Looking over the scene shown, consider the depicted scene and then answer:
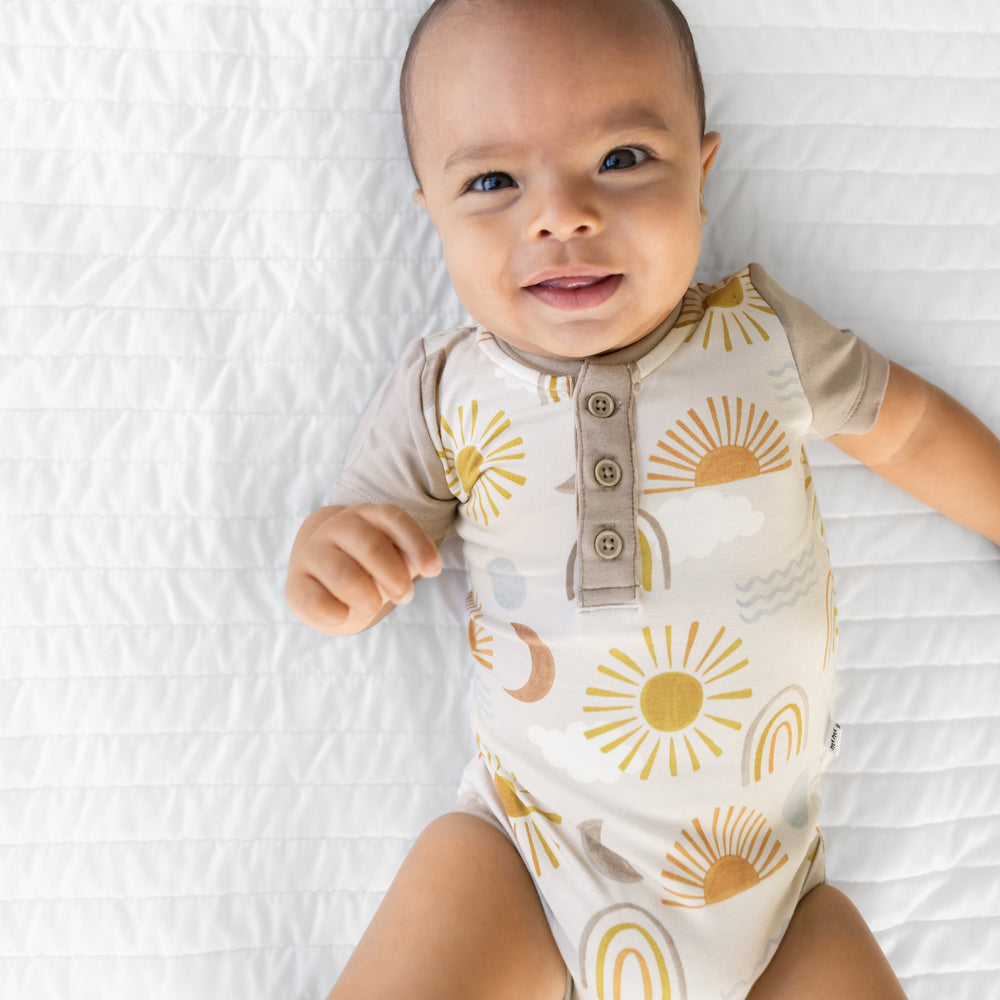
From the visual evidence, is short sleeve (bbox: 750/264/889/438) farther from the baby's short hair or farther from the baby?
the baby's short hair

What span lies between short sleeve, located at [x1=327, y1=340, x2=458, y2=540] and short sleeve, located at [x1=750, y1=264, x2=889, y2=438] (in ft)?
1.13

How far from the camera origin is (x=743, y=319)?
3.10 feet

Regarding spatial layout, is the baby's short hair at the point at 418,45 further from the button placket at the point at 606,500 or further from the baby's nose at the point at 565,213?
the button placket at the point at 606,500

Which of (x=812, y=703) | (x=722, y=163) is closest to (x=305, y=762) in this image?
(x=812, y=703)

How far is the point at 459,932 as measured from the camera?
87 cm

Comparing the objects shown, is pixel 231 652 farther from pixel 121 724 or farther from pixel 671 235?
pixel 671 235

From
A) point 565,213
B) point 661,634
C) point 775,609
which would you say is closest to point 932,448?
point 775,609

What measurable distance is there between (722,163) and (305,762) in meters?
0.79

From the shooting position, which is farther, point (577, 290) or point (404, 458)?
point (404, 458)

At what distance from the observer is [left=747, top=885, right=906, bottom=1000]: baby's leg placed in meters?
0.87

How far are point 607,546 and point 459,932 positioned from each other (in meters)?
0.37

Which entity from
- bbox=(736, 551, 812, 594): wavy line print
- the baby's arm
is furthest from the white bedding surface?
bbox=(736, 551, 812, 594): wavy line print

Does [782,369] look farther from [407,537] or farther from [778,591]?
[407,537]

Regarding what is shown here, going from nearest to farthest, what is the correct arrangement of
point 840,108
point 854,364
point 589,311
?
1. point 589,311
2. point 854,364
3. point 840,108
